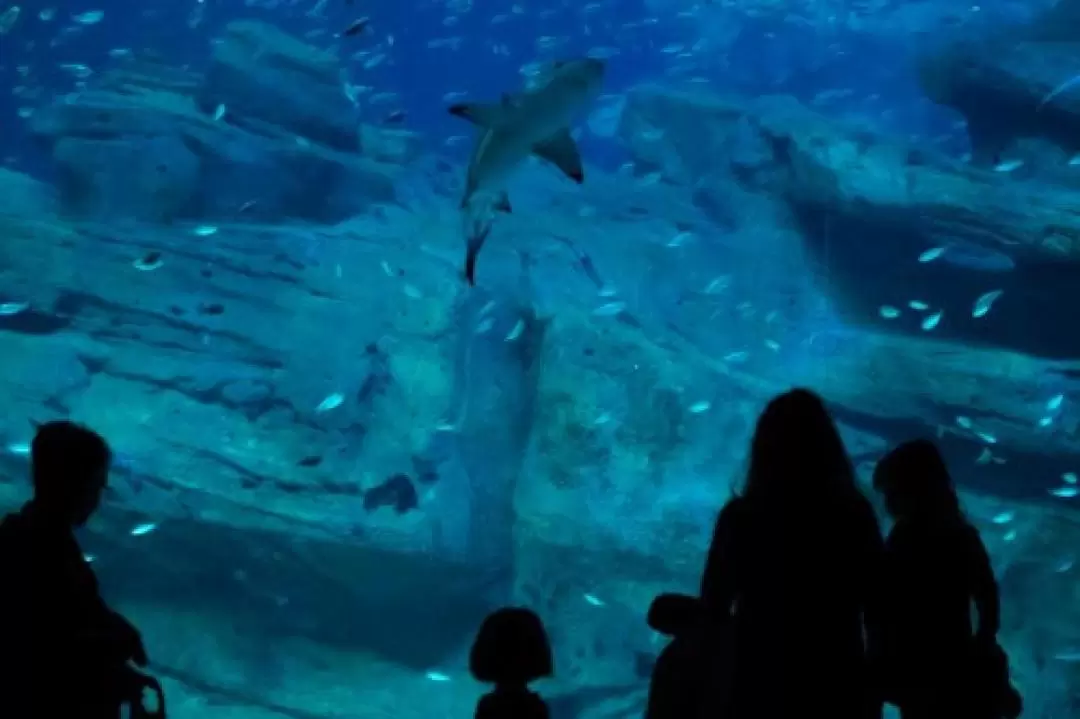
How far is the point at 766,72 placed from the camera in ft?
153

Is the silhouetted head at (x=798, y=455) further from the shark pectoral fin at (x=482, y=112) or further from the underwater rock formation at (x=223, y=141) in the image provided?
the underwater rock formation at (x=223, y=141)

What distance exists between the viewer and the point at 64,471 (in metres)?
2.46

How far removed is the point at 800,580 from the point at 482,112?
Answer: 3.39 meters

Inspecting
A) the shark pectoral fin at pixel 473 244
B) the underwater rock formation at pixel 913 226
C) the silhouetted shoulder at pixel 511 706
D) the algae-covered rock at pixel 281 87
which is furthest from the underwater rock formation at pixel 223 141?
the silhouetted shoulder at pixel 511 706

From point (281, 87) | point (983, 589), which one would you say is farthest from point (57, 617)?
point (281, 87)

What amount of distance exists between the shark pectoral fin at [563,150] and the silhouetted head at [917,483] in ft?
9.44

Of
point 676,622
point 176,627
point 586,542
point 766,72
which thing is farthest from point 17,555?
point 766,72

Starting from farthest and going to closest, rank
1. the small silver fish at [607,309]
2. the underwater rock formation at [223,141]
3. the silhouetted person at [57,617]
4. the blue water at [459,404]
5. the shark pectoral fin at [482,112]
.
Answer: the underwater rock formation at [223,141] → the small silver fish at [607,309] → the blue water at [459,404] → the shark pectoral fin at [482,112] → the silhouetted person at [57,617]

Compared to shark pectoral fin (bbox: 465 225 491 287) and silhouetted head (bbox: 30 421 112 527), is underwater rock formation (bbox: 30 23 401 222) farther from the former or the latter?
silhouetted head (bbox: 30 421 112 527)

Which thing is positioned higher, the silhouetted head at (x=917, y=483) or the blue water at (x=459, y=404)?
the silhouetted head at (x=917, y=483)

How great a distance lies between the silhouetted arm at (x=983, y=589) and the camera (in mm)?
2615

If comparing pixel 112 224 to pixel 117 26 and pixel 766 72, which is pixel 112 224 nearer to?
pixel 117 26

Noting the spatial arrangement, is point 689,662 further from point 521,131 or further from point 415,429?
point 415,429

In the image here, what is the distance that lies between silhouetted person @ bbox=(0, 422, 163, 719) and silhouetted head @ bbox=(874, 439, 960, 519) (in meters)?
2.22
